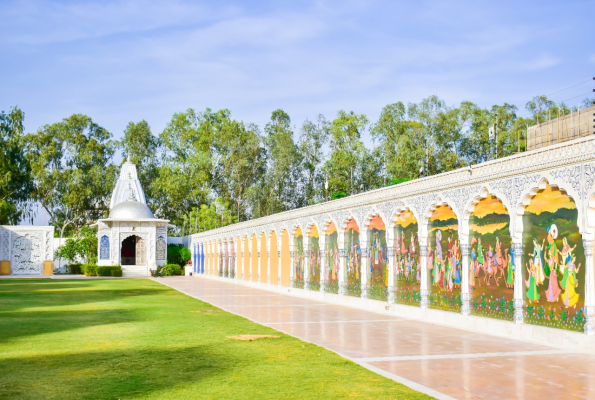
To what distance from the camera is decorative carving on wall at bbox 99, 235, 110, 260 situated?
42.7 meters

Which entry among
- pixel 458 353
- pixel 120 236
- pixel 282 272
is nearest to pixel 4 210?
pixel 120 236

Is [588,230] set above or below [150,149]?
below

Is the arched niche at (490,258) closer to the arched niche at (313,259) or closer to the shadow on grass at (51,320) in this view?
the shadow on grass at (51,320)

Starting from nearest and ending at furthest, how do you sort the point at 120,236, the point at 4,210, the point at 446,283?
the point at 446,283 → the point at 120,236 → the point at 4,210

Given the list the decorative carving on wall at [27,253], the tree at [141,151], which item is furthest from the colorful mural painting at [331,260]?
the tree at [141,151]

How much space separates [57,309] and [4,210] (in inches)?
1311

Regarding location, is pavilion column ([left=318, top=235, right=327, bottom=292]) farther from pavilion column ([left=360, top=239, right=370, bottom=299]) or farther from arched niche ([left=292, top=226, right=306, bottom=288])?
pavilion column ([left=360, top=239, right=370, bottom=299])

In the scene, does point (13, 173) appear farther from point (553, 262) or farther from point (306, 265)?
point (553, 262)

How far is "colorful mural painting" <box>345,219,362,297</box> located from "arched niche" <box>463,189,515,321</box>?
5.86 meters

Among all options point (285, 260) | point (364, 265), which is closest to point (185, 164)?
point (285, 260)

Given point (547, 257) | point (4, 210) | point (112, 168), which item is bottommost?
point (547, 257)

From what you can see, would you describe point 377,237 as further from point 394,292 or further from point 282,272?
point 282,272

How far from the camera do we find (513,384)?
7180mm

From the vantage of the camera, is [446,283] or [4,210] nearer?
[446,283]
